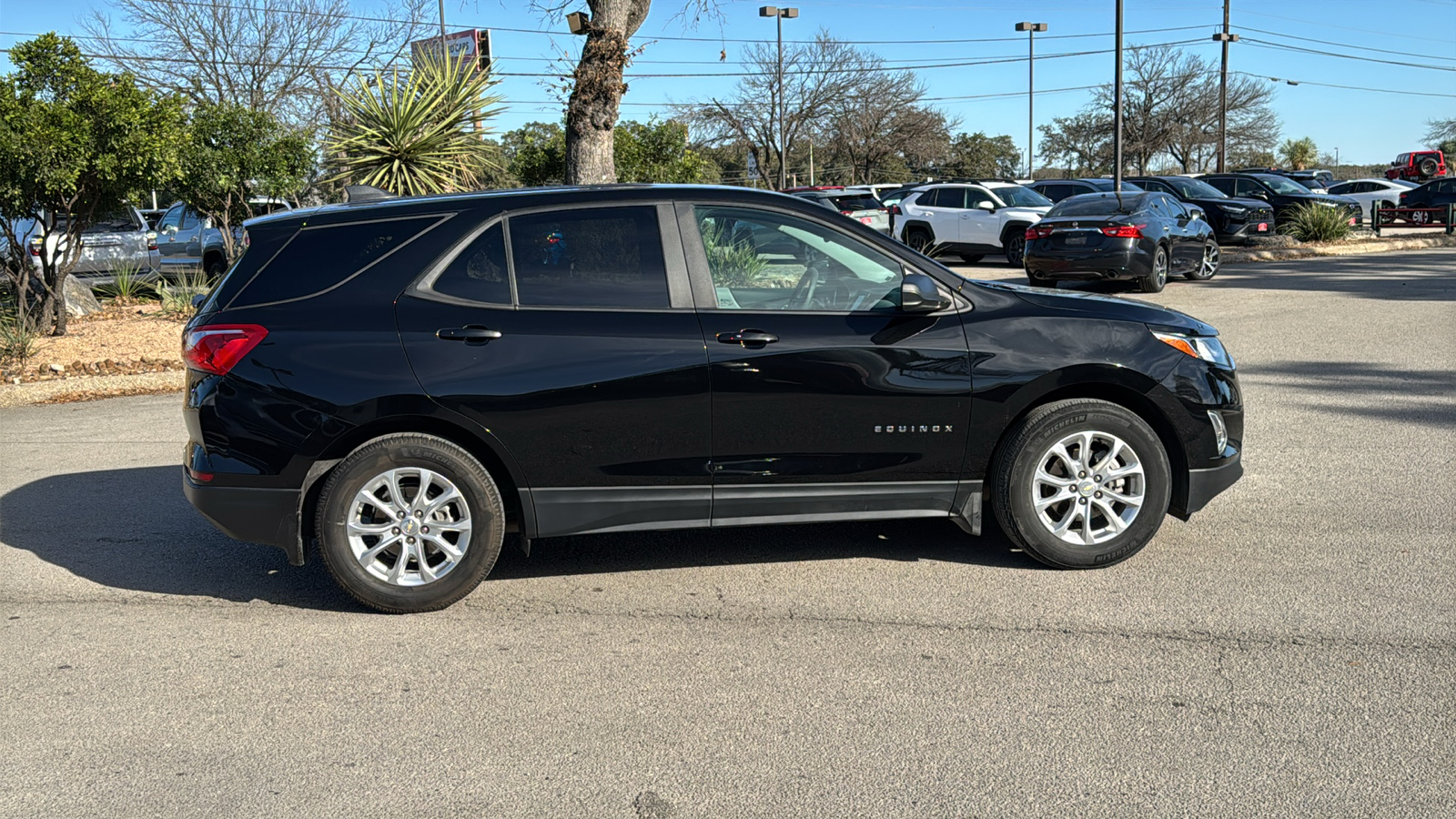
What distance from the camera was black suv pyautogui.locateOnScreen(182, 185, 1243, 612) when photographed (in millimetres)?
4887

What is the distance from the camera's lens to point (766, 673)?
4.28 m

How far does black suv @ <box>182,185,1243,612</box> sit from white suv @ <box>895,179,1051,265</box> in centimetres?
1698

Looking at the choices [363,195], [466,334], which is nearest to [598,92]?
[363,195]

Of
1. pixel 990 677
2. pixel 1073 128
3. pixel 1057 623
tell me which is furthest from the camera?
pixel 1073 128

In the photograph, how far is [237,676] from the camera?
437 cm

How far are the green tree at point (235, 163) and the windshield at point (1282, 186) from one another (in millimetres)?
22624

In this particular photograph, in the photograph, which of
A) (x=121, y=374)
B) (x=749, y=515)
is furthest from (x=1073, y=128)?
(x=749, y=515)

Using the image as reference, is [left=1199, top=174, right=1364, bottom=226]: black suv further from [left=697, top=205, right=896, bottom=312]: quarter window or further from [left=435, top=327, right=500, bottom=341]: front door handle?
[left=435, top=327, right=500, bottom=341]: front door handle

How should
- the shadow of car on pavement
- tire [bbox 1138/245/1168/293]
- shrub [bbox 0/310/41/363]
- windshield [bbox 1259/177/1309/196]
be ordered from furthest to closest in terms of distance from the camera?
windshield [bbox 1259/177/1309/196], tire [bbox 1138/245/1168/293], shrub [bbox 0/310/41/363], the shadow of car on pavement

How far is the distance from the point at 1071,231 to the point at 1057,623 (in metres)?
13.0

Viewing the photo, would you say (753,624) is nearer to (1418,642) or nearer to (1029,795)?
(1029,795)

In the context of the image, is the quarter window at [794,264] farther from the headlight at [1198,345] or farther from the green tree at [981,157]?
the green tree at [981,157]

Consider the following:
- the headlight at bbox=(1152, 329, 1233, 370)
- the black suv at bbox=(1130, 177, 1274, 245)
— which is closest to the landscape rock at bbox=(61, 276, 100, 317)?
the headlight at bbox=(1152, 329, 1233, 370)

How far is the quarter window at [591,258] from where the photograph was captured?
5.04 metres
